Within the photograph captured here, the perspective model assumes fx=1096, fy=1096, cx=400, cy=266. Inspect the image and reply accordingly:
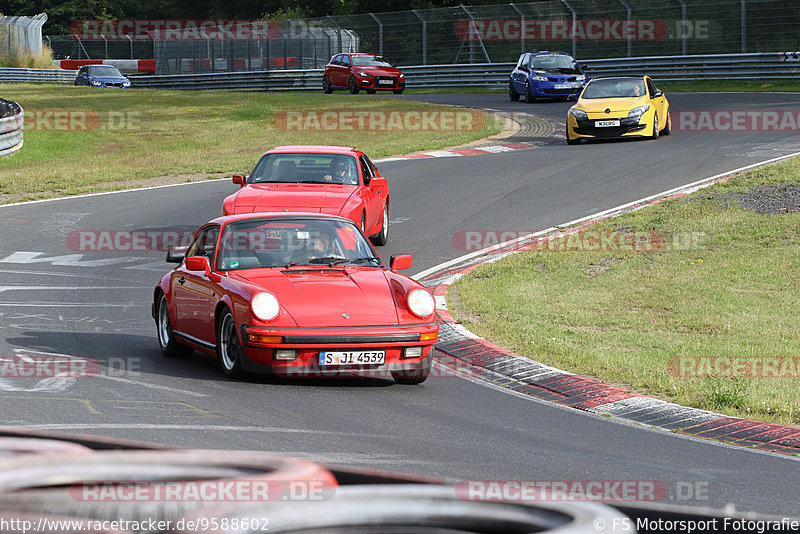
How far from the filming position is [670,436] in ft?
23.6

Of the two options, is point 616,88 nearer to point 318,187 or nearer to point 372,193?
point 372,193

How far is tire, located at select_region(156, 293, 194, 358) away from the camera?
31.3 ft

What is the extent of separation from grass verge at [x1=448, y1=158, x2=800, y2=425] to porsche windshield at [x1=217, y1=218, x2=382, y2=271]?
1.70 metres

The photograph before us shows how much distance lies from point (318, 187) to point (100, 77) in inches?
1618

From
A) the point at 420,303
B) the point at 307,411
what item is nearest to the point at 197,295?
the point at 420,303

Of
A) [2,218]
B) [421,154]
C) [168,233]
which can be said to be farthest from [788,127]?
[2,218]

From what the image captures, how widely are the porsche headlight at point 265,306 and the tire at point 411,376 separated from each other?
3.65 feet

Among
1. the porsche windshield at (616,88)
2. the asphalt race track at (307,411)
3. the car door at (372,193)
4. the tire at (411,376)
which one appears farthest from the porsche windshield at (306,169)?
the porsche windshield at (616,88)

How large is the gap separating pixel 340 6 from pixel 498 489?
2728 inches

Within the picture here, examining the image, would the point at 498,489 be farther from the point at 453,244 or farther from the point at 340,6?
the point at 340,6

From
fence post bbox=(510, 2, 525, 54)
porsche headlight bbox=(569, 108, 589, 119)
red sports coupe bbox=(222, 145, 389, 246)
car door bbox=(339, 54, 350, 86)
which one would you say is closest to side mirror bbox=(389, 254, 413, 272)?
red sports coupe bbox=(222, 145, 389, 246)

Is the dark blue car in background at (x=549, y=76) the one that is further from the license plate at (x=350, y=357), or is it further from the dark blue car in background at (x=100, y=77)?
the license plate at (x=350, y=357)

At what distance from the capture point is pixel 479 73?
4334cm

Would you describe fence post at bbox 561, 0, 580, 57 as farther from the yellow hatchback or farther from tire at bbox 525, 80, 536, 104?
the yellow hatchback
